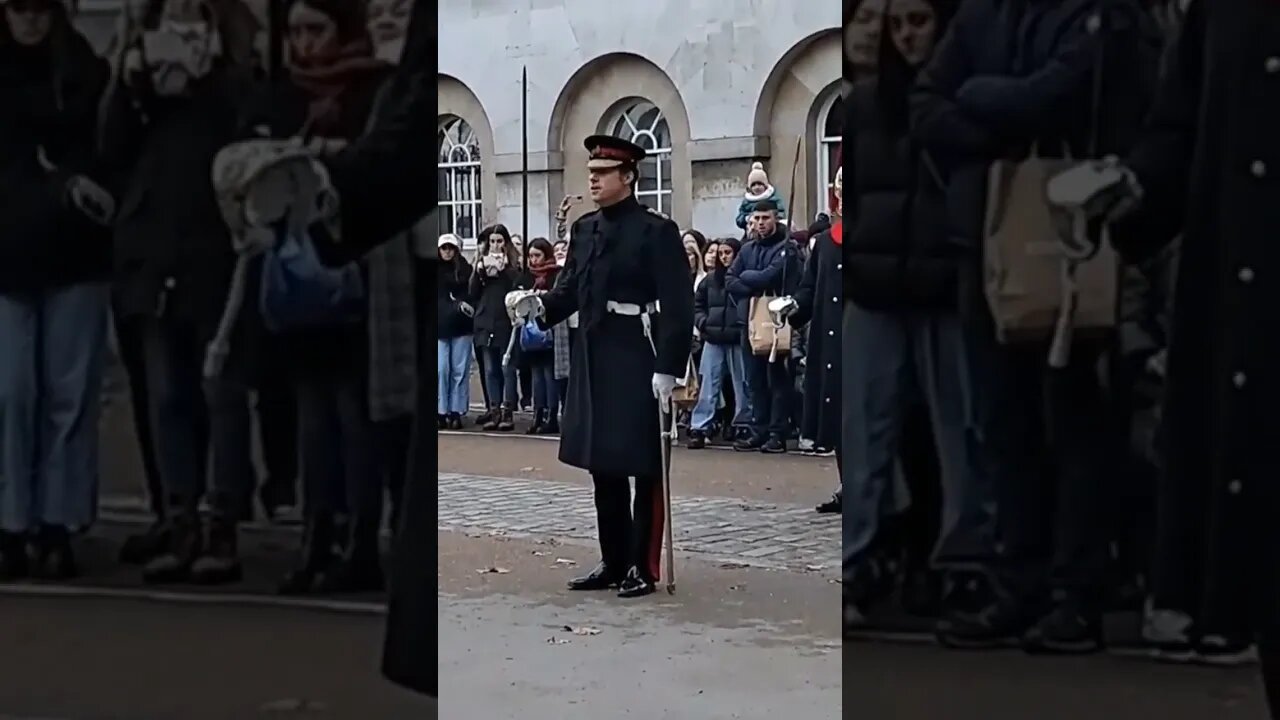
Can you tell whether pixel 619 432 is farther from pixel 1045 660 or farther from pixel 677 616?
pixel 1045 660

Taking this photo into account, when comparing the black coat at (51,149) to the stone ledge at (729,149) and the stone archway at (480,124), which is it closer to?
the stone ledge at (729,149)

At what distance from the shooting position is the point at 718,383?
13.5 metres

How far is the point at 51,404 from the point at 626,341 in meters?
3.15

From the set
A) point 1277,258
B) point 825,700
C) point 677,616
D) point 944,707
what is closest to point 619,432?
point 677,616

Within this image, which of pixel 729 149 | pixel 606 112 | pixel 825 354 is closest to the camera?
pixel 825 354

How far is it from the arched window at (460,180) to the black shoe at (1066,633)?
19.4 metres

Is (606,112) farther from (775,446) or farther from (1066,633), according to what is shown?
(1066,633)

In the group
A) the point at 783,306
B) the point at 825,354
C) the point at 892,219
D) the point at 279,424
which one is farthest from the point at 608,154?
the point at 783,306

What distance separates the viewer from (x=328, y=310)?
167 inches

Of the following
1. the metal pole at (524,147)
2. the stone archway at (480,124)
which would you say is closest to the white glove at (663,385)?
the metal pole at (524,147)

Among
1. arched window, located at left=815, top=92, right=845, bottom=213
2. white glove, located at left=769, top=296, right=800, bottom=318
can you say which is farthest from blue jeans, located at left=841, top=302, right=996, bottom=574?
arched window, located at left=815, top=92, right=845, bottom=213

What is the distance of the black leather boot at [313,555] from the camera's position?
4.26 m

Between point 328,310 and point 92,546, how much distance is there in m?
1.04

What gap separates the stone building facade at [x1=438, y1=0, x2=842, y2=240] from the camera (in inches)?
779
